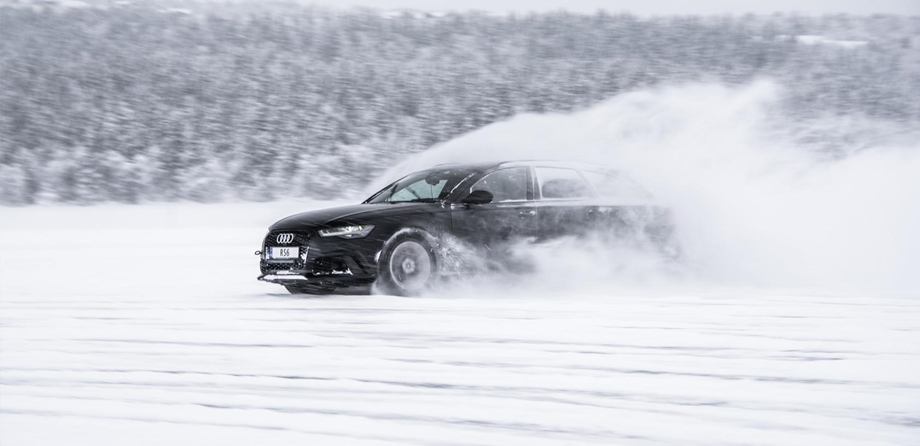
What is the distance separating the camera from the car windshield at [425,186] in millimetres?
10555

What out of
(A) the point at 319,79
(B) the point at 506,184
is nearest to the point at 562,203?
(B) the point at 506,184

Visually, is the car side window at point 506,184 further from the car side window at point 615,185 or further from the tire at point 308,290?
the tire at point 308,290

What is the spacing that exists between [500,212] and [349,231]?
1.48 m

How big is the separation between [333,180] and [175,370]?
852 inches

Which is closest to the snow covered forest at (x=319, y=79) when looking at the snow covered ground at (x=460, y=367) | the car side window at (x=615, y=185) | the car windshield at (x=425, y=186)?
the car windshield at (x=425, y=186)

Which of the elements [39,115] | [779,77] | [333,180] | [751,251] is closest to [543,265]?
[751,251]

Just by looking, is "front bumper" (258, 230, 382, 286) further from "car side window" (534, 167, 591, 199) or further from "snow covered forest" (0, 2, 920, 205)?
"snow covered forest" (0, 2, 920, 205)

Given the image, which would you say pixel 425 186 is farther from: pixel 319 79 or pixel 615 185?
pixel 319 79

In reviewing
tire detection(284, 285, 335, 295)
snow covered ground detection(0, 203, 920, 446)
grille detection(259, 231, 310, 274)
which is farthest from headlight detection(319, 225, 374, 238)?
tire detection(284, 285, 335, 295)

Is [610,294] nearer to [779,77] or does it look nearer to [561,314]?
[561,314]

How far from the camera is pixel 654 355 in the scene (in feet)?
21.4

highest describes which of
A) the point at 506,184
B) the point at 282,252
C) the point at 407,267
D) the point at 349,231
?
the point at 506,184

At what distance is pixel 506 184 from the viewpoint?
10.6 meters

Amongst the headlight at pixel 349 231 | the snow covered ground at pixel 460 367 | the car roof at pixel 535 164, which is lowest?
the snow covered ground at pixel 460 367
